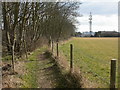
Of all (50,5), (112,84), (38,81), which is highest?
(50,5)

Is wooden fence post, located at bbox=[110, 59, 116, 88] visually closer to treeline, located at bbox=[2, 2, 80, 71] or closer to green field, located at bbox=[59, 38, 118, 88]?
green field, located at bbox=[59, 38, 118, 88]

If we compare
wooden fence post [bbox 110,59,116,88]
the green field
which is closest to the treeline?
the green field

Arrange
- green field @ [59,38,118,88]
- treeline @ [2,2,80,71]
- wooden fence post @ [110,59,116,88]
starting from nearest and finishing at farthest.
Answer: wooden fence post @ [110,59,116,88]
green field @ [59,38,118,88]
treeline @ [2,2,80,71]

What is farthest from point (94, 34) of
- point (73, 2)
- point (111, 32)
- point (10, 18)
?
point (10, 18)

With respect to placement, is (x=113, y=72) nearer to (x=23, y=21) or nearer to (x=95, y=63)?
(x=95, y=63)

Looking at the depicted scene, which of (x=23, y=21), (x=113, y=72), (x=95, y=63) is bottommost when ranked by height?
(x=95, y=63)

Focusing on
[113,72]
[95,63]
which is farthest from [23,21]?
[113,72]

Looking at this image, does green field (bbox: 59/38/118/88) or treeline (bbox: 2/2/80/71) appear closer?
green field (bbox: 59/38/118/88)

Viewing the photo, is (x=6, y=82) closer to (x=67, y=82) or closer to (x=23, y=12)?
(x=67, y=82)

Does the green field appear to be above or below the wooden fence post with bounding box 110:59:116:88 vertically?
below

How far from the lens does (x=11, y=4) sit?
1514cm

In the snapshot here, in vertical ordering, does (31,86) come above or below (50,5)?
below

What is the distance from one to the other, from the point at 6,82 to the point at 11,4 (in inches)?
330

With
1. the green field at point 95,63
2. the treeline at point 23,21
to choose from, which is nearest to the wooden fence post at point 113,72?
the green field at point 95,63
